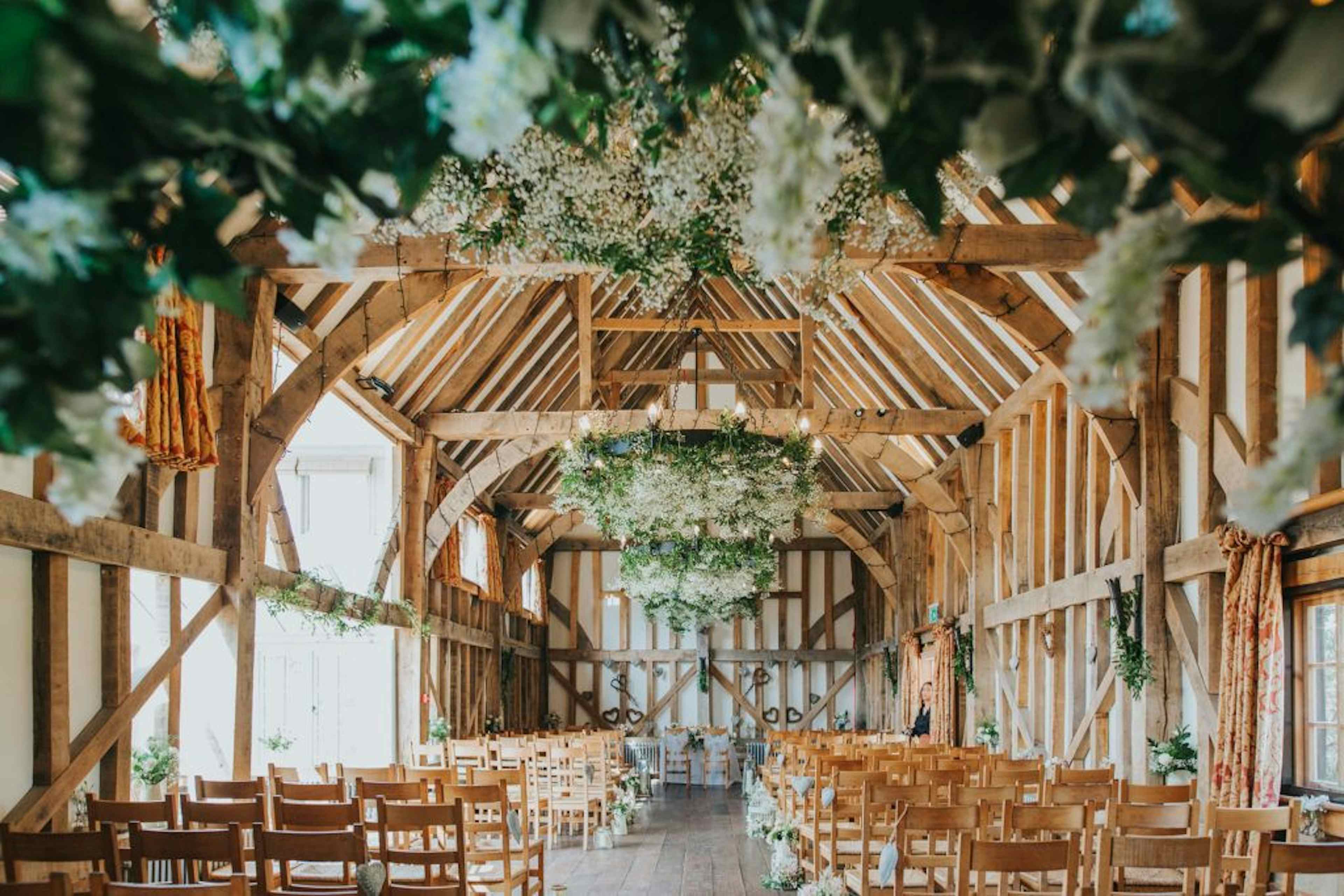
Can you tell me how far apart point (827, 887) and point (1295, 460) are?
6704 mm

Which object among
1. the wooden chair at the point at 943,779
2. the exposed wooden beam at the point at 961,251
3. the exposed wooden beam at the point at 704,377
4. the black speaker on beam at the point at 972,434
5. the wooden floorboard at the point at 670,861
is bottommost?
the wooden floorboard at the point at 670,861

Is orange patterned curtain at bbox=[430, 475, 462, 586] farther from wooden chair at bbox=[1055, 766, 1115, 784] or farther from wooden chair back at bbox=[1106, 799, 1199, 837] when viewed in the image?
wooden chair back at bbox=[1106, 799, 1199, 837]

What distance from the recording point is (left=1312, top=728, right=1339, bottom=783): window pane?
6801mm

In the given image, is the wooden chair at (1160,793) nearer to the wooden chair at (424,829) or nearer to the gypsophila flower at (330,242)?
the wooden chair at (424,829)

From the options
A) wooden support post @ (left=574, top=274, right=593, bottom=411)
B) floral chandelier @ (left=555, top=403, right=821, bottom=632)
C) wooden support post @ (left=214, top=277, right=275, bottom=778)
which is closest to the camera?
wooden support post @ (left=214, top=277, right=275, bottom=778)

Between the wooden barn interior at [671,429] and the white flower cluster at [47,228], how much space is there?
52.2 inches

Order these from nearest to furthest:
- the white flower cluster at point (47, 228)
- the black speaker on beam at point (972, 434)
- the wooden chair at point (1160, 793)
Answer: the white flower cluster at point (47, 228), the wooden chair at point (1160, 793), the black speaker on beam at point (972, 434)

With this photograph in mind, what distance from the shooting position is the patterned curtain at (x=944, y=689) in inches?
620

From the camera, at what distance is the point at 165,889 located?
364 cm

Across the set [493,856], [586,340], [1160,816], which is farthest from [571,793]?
[1160,816]

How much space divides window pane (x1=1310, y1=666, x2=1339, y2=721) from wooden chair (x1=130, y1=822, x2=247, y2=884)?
578cm

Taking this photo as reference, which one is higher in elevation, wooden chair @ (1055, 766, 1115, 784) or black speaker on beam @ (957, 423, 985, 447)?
black speaker on beam @ (957, 423, 985, 447)

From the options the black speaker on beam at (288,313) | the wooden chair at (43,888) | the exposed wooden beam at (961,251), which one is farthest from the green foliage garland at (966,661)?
the wooden chair at (43,888)

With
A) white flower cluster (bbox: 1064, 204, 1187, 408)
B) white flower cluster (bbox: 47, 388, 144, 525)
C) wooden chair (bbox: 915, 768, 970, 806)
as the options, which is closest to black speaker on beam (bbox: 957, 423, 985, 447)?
wooden chair (bbox: 915, 768, 970, 806)
